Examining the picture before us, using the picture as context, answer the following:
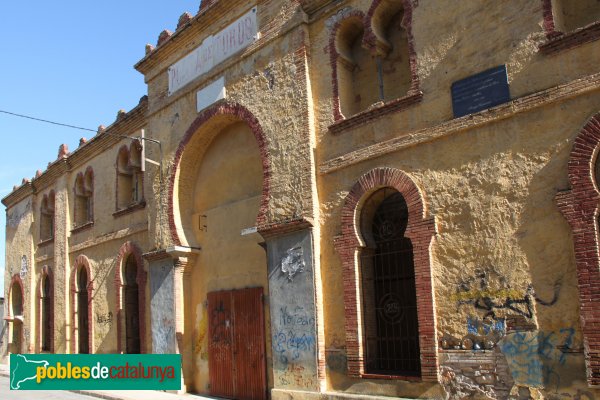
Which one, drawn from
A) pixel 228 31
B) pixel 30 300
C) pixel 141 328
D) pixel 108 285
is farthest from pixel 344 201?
pixel 30 300

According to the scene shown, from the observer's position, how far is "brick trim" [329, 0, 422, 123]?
30.6 ft

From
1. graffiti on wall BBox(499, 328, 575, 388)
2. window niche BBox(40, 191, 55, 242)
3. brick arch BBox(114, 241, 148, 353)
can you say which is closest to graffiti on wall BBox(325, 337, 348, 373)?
graffiti on wall BBox(499, 328, 575, 388)

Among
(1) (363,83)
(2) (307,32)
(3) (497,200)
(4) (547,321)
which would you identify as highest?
(2) (307,32)

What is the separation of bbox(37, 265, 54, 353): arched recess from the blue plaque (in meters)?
16.4

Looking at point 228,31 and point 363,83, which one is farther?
point 228,31

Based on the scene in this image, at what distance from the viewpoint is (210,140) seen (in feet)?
45.0

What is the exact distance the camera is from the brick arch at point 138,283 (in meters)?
15.1

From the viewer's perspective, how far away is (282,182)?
11109 millimetres

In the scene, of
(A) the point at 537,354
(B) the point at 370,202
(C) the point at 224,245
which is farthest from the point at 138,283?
(A) the point at 537,354

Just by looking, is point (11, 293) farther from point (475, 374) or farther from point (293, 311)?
point (475, 374)

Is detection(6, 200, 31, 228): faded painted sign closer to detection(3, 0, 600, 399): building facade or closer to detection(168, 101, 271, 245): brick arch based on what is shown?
detection(3, 0, 600, 399): building facade

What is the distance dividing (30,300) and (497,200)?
19153 mm

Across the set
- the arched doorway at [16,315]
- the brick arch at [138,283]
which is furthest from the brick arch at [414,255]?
the arched doorway at [16,315]

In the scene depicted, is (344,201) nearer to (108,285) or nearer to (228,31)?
(228,31)
